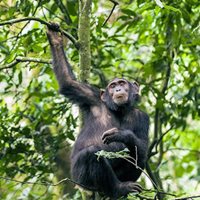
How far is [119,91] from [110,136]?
1341 millimetres

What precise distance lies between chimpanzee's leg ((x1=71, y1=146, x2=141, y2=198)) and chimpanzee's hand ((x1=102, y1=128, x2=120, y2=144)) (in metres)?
0.41

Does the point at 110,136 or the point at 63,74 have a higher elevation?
the point at 63,74

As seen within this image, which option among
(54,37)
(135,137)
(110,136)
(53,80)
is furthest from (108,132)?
(53,80)

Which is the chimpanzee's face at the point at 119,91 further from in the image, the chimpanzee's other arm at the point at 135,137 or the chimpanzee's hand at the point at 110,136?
the chimpanzee's hand at the point at 110,136

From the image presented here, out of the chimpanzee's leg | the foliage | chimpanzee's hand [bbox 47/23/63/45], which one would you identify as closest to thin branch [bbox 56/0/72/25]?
the foliage

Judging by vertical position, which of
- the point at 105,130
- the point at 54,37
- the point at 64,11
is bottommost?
the point at 105,130

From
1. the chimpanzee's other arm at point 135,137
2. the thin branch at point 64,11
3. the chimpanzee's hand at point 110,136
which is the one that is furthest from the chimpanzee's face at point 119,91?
the thin branch at point 64,11

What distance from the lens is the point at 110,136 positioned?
580cm

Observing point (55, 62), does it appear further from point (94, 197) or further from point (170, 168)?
point (170, 168)

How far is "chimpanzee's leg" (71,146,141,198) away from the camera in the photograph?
623 cm

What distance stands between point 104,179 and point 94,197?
0.93ft

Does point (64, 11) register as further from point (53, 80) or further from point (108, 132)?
point (108, 132)

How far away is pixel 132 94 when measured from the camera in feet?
24.1

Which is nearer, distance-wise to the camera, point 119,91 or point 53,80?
point 119,91
